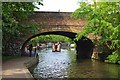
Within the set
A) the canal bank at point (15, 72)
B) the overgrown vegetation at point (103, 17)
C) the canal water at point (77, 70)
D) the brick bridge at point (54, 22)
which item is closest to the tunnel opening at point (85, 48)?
the brick bridge at point (54, 22)

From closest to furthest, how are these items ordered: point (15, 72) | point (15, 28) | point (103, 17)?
point (15, 72)
point (103, 17)
point (15, 28)

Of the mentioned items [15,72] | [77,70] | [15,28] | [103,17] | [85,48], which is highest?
[103,17]

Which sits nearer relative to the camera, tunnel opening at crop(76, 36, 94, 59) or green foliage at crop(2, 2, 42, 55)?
green foliage at crop(2, 2, 42, 55)

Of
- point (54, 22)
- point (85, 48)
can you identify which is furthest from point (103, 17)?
point (85, 48)

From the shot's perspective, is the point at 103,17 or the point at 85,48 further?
the point at 85,48

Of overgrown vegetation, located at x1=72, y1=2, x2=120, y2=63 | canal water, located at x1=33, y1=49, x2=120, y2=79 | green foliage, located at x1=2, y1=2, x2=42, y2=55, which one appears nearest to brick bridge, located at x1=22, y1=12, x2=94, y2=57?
green foliage, located at x1=2, y1=2, x2=42, y2=55

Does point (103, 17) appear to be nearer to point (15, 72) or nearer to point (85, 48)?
point (15, 72)

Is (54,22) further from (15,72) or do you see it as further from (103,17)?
(15,72)

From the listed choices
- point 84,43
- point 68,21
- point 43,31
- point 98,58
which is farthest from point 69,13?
point 84,43

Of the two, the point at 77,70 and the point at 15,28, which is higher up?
the point at 15,28

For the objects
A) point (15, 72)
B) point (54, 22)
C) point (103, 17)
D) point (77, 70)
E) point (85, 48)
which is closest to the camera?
point (15, 72)

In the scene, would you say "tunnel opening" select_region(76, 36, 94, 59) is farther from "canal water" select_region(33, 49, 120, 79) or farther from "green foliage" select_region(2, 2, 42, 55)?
"green foliage" select_region(2, 2, 42, 55)

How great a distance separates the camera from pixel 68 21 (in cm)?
2680

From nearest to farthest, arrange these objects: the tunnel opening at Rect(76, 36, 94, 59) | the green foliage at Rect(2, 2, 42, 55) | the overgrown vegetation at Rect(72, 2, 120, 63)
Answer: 1. the overgrown vegetation at Rect(72, 2, 120, 63)
2. the green foliage at Rect(2, 2, 42, 55)
3. the tunnel opening at Rect(76, 36, 94, 59)
